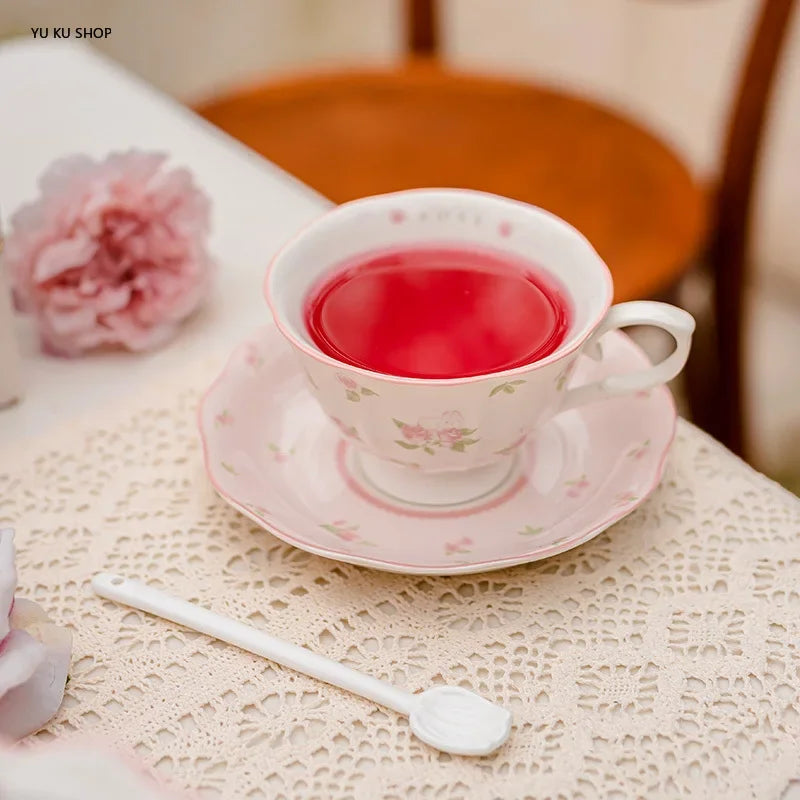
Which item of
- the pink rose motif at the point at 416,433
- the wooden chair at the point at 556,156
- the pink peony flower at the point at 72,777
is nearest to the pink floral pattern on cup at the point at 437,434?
the pink rose motif at the point at 416,433

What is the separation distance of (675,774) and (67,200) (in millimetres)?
462

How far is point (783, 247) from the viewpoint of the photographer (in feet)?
6.22

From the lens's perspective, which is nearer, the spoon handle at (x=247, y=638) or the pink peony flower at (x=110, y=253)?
the spoon handle at (x=247, y=638)

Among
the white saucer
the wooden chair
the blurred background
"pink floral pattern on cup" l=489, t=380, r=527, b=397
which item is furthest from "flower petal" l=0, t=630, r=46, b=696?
the blurred background

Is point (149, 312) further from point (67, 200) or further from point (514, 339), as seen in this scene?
point (514, 339)

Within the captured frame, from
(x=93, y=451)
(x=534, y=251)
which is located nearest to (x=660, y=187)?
(x=534, y=251)

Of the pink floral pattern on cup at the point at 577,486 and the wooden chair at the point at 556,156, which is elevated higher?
the pink floral pattern on cup at the point at 577,486

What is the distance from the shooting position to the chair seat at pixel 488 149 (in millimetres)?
1178

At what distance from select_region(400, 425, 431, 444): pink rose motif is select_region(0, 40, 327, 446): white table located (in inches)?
8.1

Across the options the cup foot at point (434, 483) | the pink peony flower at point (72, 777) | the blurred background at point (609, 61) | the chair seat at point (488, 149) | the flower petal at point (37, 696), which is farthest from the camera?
the blurred background at point (609, 61)

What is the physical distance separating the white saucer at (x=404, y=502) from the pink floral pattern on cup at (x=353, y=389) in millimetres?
41

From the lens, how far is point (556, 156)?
1272 mm

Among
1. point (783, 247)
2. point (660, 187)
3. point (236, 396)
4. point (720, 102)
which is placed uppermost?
point (236, 396)

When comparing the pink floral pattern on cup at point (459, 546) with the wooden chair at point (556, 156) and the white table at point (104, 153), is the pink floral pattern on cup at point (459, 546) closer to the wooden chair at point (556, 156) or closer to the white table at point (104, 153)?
the white table at point (104, 153)
